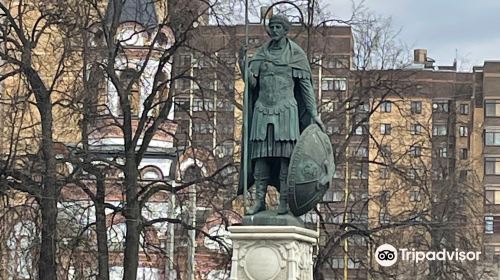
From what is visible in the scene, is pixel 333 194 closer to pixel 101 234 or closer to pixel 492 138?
pixel 492 138

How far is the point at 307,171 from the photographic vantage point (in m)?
12.9

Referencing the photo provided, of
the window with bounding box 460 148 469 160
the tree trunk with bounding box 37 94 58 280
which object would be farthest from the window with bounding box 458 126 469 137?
the tree trunk with bounding box 37 94 58 280

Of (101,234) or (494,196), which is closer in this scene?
(101,234)

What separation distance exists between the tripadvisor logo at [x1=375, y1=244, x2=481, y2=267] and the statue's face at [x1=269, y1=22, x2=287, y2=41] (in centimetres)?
1608

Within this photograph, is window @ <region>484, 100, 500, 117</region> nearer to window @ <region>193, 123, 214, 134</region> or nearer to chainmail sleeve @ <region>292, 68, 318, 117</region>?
window @ <region>193, 123, 214, 134</region>

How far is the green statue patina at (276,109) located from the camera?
13266 mm

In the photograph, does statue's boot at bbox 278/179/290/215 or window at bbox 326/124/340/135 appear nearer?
statue's boot at bbox 278/179/290/215

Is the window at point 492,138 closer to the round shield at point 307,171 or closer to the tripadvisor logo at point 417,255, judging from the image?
the tripadvisor logo at point 417,255

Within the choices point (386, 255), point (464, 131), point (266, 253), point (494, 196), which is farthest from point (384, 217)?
point (494, 196)

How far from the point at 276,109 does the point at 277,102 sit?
10 centimetres

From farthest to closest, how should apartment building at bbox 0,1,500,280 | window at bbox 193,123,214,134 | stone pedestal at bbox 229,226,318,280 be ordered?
window at bbox 193,123,214,134 → apartment building at bbox 0,1,500,280 → stone pedestal at bbox 229,226,318,280

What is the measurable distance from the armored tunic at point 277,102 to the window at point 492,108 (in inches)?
2535

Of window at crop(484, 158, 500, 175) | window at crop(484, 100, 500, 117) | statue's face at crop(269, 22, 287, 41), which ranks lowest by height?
statue's face at crop(269, 22, 287, 41)

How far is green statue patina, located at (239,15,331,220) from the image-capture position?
1327 cm
